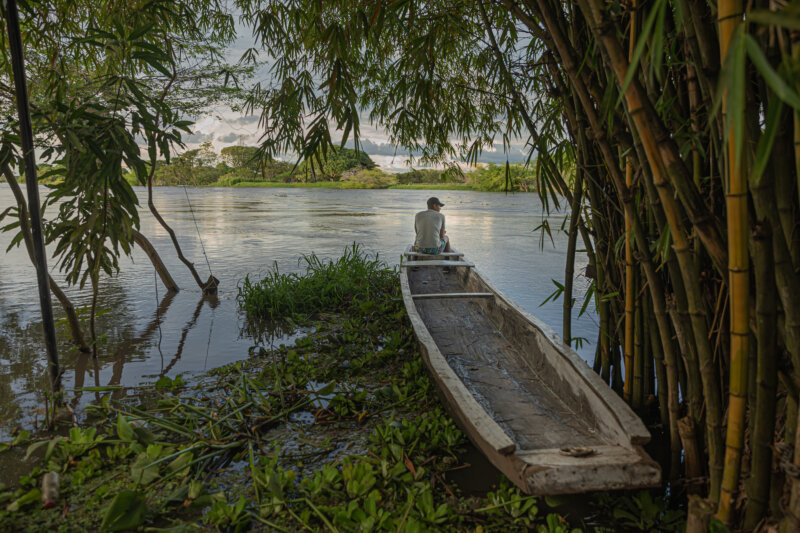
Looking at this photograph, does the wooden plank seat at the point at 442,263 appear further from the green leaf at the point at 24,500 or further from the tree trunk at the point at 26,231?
the green leaf at the point at 24,500

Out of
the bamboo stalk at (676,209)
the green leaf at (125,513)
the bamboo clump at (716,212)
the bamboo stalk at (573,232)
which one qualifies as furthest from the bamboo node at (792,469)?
the green leaf at (125,513)

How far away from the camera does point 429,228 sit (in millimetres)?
5355

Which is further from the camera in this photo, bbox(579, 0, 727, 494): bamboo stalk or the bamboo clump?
bbox(579, 0, 727, 494): bamboo stalk

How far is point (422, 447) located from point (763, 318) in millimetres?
1314

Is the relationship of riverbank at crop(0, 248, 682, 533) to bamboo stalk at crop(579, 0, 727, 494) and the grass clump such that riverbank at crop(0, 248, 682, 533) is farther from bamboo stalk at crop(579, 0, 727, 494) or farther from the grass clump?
the grass clump

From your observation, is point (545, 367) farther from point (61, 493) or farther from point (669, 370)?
point (61, 493)

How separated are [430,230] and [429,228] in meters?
0.03

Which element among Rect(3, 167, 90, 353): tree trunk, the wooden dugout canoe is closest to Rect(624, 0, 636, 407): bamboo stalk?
the wooden dugout canoe

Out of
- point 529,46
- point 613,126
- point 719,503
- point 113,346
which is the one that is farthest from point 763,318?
point 113,346

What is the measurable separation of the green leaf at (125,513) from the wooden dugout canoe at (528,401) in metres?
1.08

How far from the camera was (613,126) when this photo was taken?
4.50 feet

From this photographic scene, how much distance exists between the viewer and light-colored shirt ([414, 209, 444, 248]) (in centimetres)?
534

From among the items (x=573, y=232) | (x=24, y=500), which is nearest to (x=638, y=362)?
(x=573, y=232)

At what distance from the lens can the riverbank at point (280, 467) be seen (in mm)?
1541
